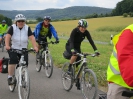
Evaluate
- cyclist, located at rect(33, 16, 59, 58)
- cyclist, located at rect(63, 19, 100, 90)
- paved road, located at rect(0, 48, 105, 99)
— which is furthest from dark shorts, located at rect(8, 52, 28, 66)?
cyclist, located at rect(33, 16, 59, 58)

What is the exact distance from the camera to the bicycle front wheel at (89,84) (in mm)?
5203

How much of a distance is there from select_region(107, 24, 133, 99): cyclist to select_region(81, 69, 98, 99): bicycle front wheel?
2756mm

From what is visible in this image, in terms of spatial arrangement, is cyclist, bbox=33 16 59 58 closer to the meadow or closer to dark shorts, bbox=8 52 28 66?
the meadow

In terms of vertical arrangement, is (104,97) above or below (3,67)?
above

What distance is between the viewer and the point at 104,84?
7.05 metres

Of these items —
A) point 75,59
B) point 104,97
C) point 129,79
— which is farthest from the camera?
point 75,59

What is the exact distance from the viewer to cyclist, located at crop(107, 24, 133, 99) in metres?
2.09

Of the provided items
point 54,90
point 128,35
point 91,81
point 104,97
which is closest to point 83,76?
point 91,81

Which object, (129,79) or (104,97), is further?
(104,97)

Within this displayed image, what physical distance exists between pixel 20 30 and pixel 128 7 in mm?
82930

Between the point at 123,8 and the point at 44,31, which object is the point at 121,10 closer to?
the point at 123,8

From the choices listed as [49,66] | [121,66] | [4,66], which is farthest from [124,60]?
[49,66]

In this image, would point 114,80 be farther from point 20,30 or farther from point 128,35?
point 20,30

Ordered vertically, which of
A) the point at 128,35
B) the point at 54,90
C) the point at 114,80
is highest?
the point at 128,35
